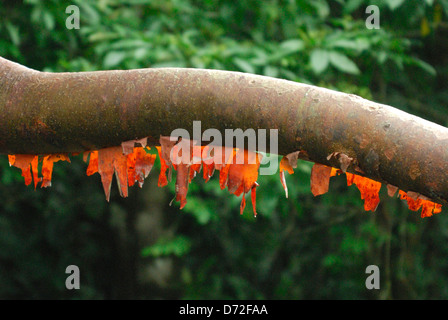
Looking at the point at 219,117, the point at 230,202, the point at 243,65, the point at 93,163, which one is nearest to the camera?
the point at 219,117

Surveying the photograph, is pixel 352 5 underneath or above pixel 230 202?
above

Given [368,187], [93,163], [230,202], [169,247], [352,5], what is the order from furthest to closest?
1. [169,247]
2. [230,202]
3. [352,5]
4. [93,163]
5. [368,187]

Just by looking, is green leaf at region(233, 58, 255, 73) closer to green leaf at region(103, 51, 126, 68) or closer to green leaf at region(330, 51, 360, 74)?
green leaf at region(330, 51, 360, 74)

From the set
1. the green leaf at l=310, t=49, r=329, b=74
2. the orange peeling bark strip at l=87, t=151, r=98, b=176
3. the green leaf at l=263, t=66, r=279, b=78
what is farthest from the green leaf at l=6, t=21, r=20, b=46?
the orange peeling bark strip at l=87, t=151, r=98, b=176

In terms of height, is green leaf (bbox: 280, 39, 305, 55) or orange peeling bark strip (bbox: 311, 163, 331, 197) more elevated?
green leaf (bbox: 280, 39, 305, 55)

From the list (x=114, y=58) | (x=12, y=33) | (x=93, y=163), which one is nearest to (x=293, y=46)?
(x=114, y=58)

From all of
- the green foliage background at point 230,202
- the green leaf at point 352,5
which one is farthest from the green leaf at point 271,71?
the green leaf at point 352,5

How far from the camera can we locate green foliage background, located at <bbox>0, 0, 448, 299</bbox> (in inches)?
94.6

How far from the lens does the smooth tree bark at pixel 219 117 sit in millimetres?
711

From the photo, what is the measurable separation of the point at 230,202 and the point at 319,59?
883mm

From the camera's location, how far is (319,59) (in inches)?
89.0

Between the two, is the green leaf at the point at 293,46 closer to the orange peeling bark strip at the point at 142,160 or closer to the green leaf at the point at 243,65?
the green leaf at the point at 243,65

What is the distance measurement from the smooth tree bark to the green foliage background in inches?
55.0

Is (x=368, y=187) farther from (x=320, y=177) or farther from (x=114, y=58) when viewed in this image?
(x=114, y=58)
